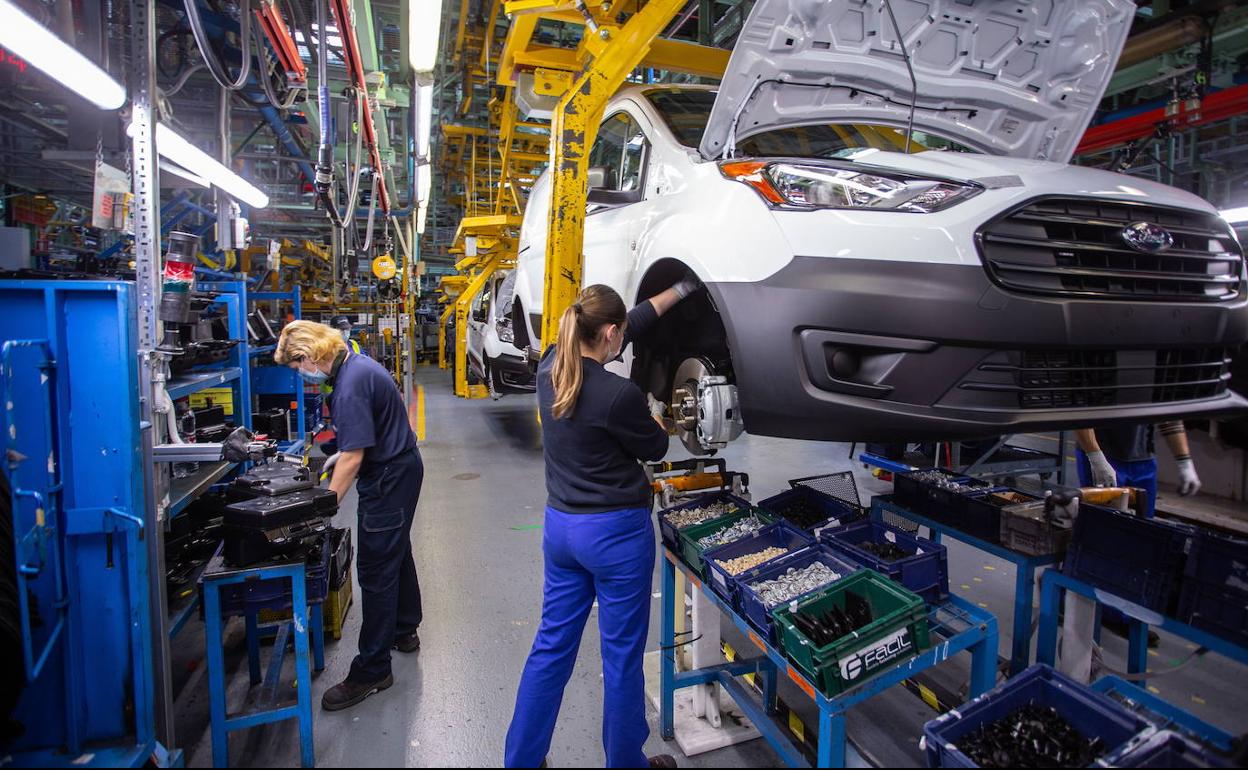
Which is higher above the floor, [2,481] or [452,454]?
[2,481]

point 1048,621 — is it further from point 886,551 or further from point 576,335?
point 576,335

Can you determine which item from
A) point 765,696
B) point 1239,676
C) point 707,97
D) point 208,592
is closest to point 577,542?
point 765,696

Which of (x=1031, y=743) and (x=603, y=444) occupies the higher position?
(x=603, y=444)

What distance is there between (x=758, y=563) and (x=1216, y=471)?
4.83m

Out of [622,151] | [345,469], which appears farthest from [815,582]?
[622,151]

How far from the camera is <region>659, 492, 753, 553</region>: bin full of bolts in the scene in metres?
2.34

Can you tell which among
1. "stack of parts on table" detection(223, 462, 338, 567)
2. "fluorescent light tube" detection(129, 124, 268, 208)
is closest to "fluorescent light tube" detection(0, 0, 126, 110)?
"fluorescent light tube" detection(129, 124, 268, 208)

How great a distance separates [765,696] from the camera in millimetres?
2223

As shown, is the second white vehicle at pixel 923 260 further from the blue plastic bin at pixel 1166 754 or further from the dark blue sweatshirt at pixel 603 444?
the blue plastic bin at pixel 1166 754

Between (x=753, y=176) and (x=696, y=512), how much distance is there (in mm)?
1308

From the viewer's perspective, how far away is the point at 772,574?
1.96m

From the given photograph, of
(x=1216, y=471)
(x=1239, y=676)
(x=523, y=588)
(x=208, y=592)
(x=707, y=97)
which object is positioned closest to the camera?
(x=208, y=592)

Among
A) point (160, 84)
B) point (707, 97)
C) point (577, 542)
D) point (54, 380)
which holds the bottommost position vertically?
point (577, 542)

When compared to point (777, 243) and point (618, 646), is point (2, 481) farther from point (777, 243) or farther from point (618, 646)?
point (777, 243)
